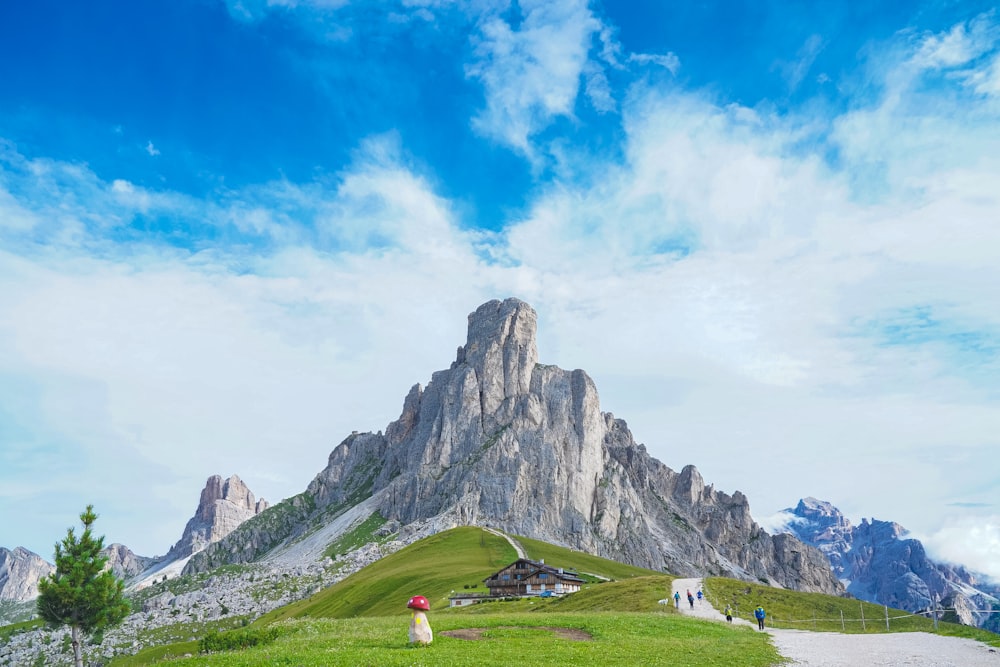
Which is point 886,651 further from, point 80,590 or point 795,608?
point 80,590

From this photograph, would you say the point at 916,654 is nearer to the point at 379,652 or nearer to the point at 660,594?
the point at 379,652

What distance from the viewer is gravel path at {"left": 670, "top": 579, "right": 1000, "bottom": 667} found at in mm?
31188

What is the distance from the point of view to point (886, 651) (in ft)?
118

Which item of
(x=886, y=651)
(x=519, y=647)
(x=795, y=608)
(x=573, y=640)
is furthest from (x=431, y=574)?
(x=886, y=651)

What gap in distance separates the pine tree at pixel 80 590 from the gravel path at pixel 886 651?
47105 mm

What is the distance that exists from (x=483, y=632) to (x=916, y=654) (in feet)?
77.3

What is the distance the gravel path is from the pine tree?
47.1 m

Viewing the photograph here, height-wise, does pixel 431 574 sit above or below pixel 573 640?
above

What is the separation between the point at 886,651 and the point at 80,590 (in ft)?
174

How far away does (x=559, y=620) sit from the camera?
47719 millimetres

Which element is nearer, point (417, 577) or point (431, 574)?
point (417, 577)

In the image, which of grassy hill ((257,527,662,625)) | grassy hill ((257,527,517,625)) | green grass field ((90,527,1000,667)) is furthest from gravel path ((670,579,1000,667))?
grassy hill ((257,527,517,625))

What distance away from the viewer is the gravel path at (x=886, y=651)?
1228 inches

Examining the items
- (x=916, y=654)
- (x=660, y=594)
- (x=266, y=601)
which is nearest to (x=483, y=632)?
(x=916, y=654)
